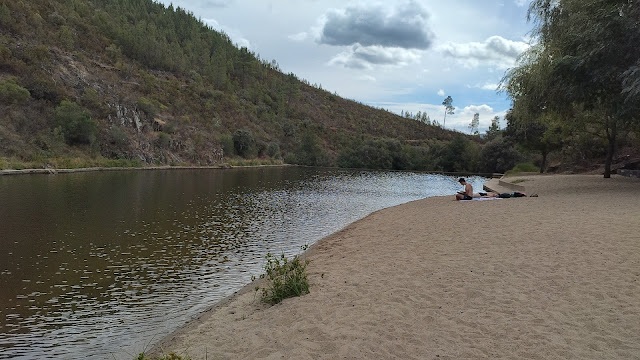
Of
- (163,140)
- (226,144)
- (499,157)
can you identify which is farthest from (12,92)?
(499,157)

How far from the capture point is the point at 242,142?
76875mm

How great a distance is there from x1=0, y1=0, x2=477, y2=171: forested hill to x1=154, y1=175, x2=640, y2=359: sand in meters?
39.2

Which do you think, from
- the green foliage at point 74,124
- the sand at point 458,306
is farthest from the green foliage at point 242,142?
the sand at point 458,306

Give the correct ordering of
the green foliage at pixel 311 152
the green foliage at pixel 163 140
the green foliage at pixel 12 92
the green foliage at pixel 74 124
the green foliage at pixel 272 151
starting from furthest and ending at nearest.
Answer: the green foliage at pixel 311 152
the green foliage at pixel 272 151
the green foliage at pixel 163 140
the green foliage at pixel 74 124
the green foliage at pixel 12 92

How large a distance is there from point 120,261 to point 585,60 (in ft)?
63.1

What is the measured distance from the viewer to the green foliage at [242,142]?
76875mm

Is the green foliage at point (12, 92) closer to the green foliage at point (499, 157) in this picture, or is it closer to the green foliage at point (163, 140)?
the green foliage at point (163, 140)

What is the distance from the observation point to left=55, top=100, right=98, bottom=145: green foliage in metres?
46.4

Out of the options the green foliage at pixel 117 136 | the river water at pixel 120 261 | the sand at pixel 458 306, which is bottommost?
the river water at pixel 120 261

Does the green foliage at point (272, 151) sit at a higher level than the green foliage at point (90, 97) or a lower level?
lower

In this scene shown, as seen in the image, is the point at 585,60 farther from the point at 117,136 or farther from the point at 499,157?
the point at 499,157

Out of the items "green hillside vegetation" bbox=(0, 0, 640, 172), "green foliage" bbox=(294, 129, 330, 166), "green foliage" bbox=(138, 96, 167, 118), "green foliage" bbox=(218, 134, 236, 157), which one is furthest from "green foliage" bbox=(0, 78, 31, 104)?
"green foliage" bbox=(294, 129, 330, 166)

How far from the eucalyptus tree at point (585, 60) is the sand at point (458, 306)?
9558 millimetres

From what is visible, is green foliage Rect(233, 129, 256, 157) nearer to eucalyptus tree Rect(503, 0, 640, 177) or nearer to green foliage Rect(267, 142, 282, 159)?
green foliage Rect(267, 142, 282, 159)
